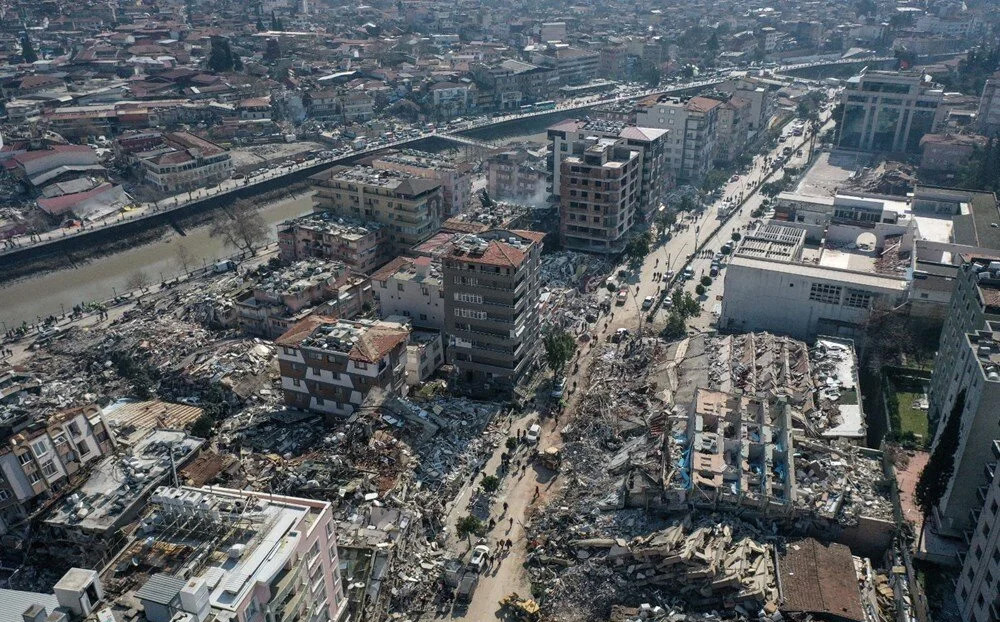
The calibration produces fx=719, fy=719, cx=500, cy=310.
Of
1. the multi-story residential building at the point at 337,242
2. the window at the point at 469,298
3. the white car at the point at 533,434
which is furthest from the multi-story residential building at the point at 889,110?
the white car at the point at 533,434

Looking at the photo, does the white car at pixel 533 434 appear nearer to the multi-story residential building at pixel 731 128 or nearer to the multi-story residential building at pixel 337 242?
the multi-story residential building at pixel 337 242

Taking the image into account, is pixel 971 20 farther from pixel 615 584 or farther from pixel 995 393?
pixel 615 584

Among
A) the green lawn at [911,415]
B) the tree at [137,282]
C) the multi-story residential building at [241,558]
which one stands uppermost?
the multi-story residential building at [241,558]

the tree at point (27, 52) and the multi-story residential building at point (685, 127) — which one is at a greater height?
the tree at point (27, 52)

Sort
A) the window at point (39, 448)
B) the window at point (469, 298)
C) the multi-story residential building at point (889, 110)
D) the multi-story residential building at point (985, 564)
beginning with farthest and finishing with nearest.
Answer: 1. the multi-story residential building at point (889, 110)
2. the window at point (469, 298)
3. the window at point (39, 448)
4. the multi-story residential building at point (985, 564)

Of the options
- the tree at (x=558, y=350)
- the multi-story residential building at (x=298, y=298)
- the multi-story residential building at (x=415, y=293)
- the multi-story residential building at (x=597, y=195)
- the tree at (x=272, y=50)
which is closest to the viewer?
the tree at (x=558, y=350)

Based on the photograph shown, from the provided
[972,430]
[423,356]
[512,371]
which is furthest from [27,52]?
[972,430]

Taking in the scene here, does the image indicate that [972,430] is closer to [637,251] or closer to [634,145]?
[637,251]
